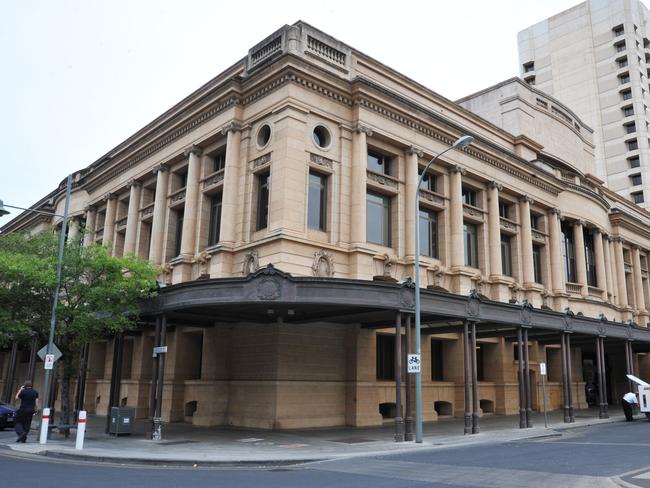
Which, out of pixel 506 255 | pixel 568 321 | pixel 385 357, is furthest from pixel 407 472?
pixel 506 255

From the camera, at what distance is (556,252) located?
126 ft

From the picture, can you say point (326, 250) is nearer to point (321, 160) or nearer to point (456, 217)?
point (321, 160)

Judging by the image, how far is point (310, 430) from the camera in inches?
910

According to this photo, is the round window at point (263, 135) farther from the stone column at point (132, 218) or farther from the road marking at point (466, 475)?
the road marking at point (466, 475)

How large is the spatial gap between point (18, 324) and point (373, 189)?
1590cm

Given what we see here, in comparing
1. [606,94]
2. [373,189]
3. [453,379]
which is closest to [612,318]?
[453,379]

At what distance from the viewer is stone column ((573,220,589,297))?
133ft

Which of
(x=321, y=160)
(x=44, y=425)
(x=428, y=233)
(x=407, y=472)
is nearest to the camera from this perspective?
(x=407, y=472)

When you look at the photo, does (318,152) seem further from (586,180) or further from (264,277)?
(586,180)

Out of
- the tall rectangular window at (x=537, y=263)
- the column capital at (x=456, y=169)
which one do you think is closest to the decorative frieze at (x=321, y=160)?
the column capital at (x=456, y=169)

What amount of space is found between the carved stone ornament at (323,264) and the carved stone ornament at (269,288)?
4.81m

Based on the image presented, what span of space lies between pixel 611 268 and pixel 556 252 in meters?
10.2

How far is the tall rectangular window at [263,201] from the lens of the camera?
26047 mm

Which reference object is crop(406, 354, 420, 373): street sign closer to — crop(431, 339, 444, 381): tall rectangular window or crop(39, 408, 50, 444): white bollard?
crop(39, 408, 50, 444): white bollard
